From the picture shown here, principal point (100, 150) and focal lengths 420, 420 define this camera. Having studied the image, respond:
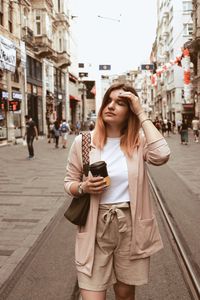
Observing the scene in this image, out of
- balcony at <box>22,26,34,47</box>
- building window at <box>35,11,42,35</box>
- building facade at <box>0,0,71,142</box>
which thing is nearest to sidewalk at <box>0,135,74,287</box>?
building facade at <box>0,0,71,142</box>

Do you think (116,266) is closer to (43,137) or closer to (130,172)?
(130,172)

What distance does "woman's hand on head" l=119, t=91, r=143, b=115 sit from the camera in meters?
2.51

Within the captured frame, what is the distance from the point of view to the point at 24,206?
7.74 m

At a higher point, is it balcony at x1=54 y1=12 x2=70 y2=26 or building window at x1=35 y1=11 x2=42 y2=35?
balcony at x1=54 y1=12 x2=70 y2=26

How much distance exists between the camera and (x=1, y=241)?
5.46 metres

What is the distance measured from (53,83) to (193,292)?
40.1 m

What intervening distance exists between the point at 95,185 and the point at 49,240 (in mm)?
3338

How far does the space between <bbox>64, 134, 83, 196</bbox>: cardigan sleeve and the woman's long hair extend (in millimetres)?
112

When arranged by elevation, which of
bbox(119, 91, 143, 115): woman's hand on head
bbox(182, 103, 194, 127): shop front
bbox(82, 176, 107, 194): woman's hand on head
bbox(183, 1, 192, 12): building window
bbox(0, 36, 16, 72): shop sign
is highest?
bbox(183, 1, 192, 12): building window

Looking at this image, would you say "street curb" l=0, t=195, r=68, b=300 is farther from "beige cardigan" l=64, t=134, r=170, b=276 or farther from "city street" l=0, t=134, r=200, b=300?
"beige cardigan" l=64, t=134, r=170, b=276

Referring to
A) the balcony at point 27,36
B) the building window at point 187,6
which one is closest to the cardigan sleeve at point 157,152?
the balcony at point 27,36

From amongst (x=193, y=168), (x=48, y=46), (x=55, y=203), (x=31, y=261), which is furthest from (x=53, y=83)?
(x=31, y=261)

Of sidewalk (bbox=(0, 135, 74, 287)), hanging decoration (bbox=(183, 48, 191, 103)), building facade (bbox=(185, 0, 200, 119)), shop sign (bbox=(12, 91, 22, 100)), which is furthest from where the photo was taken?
hanging decoration (bbox=(183, 48, 191, 103))

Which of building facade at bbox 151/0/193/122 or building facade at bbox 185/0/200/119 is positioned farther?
building facade at bbox 151/0/193/122
